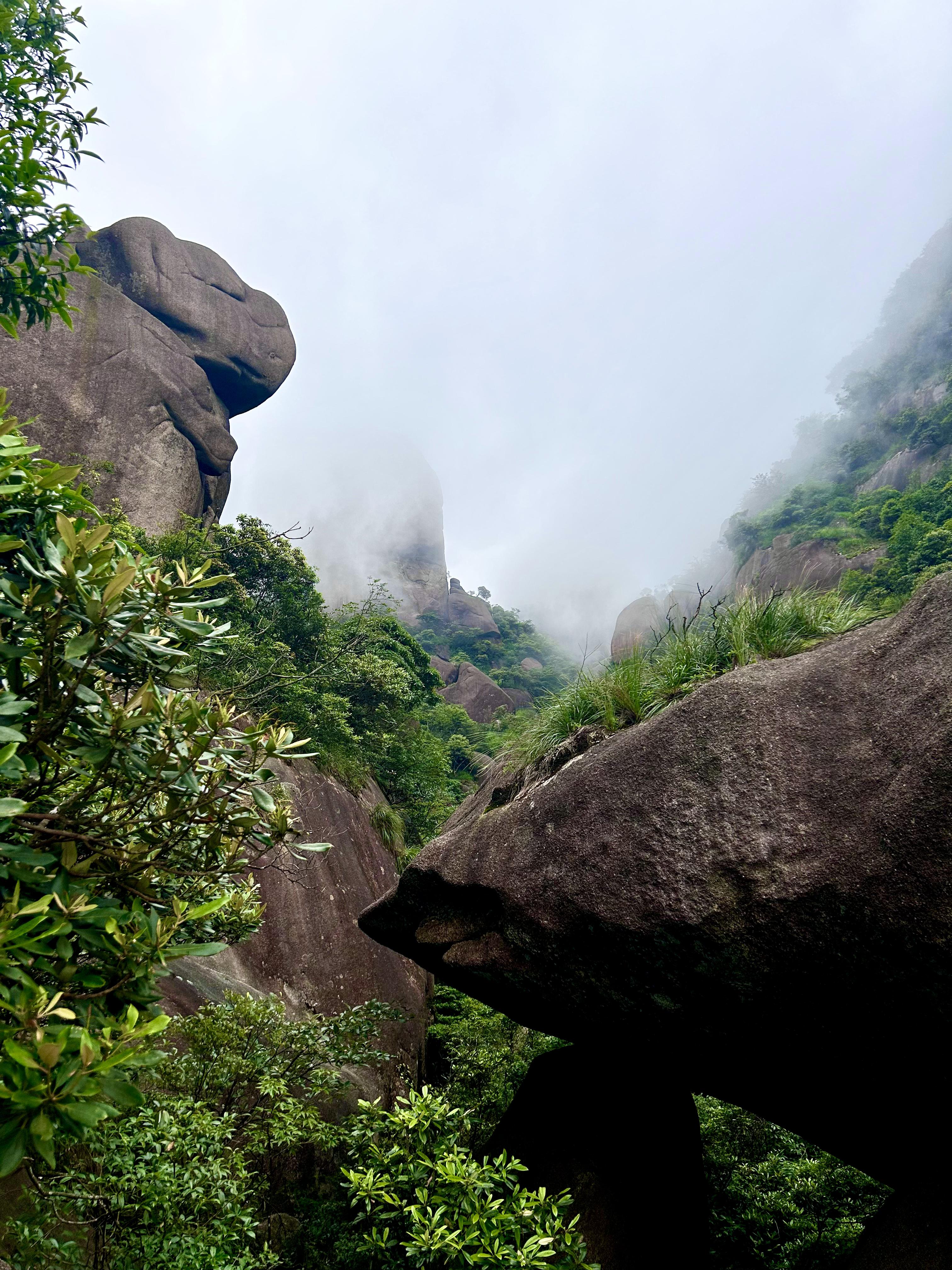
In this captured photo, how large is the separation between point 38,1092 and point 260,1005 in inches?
184

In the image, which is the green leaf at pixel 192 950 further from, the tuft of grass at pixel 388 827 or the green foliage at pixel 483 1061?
the tuft of grass at pixel 388 827

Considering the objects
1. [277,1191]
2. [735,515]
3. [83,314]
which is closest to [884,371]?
[735,515]

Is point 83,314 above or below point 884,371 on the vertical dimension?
below

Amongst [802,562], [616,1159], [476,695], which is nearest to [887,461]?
[802,562]

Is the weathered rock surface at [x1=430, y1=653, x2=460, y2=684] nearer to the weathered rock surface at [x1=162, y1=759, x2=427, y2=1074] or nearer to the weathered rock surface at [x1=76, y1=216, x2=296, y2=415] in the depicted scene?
the weathered rock surface at [x1=76, y1=216, x2=296, y2=415]

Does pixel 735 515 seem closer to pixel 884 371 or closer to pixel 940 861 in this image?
pixel 884 371

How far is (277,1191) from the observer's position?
6090 millimetres

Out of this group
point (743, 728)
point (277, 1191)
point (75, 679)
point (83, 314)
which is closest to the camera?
point (75, 679)

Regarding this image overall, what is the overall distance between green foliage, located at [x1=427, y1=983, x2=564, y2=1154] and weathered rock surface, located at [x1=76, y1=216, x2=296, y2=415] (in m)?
20.4

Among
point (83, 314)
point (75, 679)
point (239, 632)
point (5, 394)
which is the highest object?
point (83, 314)

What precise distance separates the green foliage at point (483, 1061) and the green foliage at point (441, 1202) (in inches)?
119

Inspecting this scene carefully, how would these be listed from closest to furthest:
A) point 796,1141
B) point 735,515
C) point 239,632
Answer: point 796,1141 → point 239,632 → point 735,515

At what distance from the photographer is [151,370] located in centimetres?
1880

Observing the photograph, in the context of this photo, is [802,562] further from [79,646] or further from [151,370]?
[79,646]
